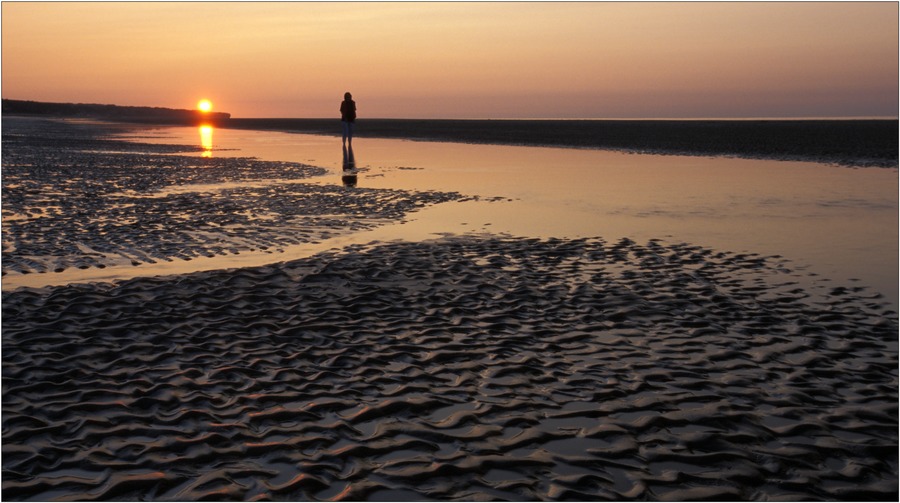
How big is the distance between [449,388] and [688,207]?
1768cm

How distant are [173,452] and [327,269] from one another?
8.04 metres

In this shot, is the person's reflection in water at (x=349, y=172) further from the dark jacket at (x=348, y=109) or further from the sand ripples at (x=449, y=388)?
the sand ripples at (x=449, y=388)

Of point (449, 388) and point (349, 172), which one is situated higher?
point (349, 172)

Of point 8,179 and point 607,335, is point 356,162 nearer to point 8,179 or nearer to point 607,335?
point 8,179

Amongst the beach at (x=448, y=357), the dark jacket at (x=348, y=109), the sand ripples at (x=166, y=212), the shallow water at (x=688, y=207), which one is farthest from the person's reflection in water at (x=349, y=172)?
the beach at (x=448, y=357)

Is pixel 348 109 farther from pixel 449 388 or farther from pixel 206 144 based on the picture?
pixel 449 388

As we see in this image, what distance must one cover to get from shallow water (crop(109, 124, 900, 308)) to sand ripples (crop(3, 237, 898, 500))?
3289mm

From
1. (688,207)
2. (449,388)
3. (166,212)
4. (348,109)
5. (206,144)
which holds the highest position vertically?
(348,109)

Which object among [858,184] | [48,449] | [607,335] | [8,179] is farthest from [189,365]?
[858,184]

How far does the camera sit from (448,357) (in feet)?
34.8

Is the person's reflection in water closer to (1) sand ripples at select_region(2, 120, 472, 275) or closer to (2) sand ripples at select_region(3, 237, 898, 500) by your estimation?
(1) sand ripples at select_region(2, 120, 472, 275)

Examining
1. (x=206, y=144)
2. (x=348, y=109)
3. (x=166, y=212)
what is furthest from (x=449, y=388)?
(x=206, y=144)

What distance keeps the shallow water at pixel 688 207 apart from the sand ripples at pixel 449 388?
3.29 metres

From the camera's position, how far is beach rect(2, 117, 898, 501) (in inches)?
290
